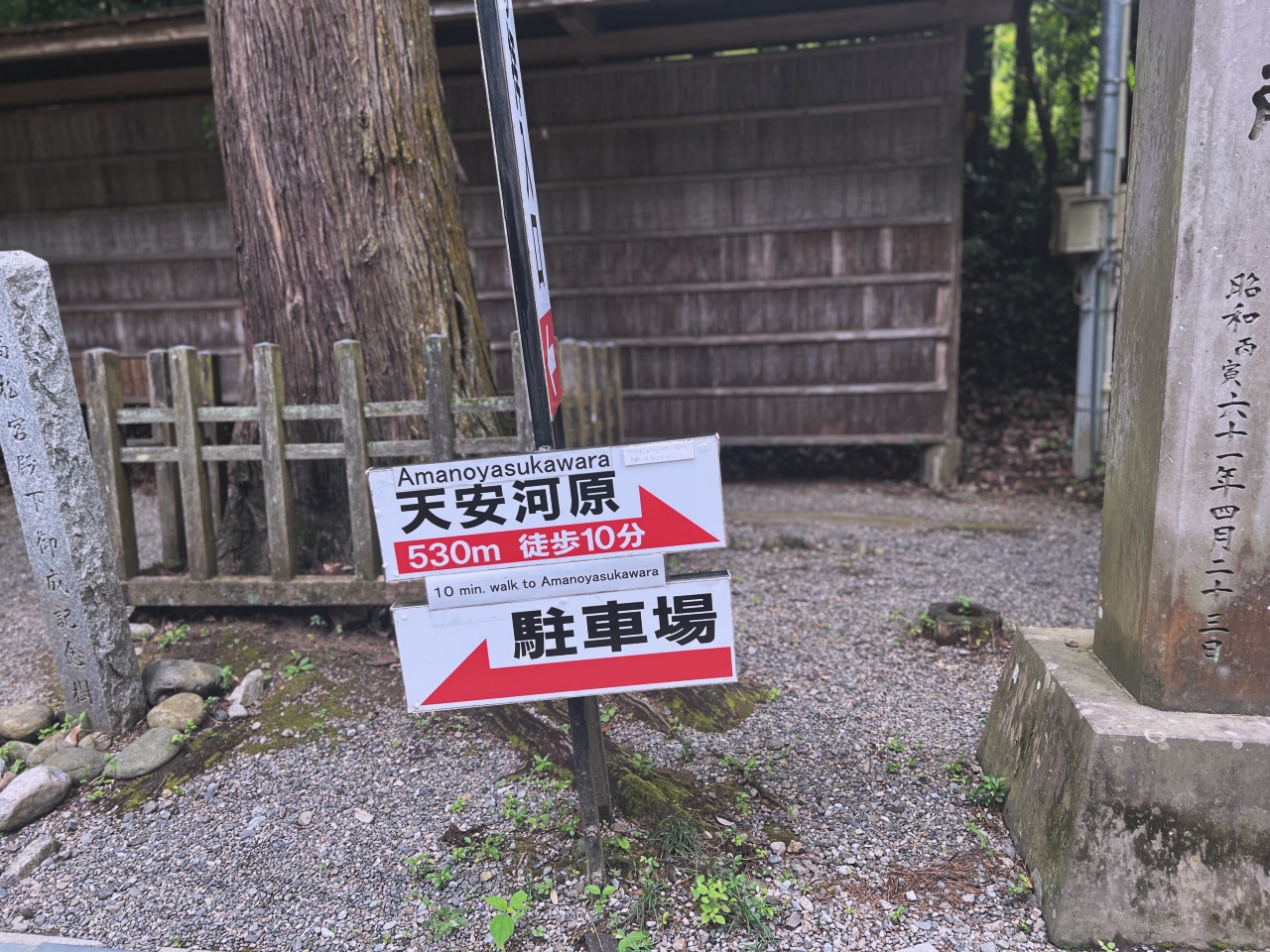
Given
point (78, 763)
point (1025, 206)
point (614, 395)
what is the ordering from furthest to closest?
point (1025, 206)
point (614, 395)
point (78, 763)

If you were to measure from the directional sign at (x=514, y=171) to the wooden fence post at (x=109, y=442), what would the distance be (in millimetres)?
2905

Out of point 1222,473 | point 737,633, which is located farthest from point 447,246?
point 1222,473

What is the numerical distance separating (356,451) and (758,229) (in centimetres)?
478

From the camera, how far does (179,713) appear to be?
3506 millimetres

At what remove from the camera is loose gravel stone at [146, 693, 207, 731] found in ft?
11.4

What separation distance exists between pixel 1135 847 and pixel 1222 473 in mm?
1032

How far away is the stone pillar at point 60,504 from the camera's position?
3205mm

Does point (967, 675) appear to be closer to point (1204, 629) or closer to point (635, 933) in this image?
point (1204, 629)

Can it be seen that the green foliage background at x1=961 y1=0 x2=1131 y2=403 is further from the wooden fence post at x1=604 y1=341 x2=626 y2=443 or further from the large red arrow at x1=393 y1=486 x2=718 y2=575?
the large red arrow at x1=393 y1=486 x2=718 y2=575

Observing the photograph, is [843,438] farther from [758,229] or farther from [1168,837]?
[1168,837]

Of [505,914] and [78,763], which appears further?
[78,763]

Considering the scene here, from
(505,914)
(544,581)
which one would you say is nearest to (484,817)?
(505,914)

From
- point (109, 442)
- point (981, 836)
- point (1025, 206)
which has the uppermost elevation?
point (1025, 206)

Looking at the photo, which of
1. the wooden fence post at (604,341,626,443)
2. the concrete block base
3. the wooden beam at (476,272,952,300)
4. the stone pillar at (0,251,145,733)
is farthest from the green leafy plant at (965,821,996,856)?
the wooden beam at (476,272,952,300)
